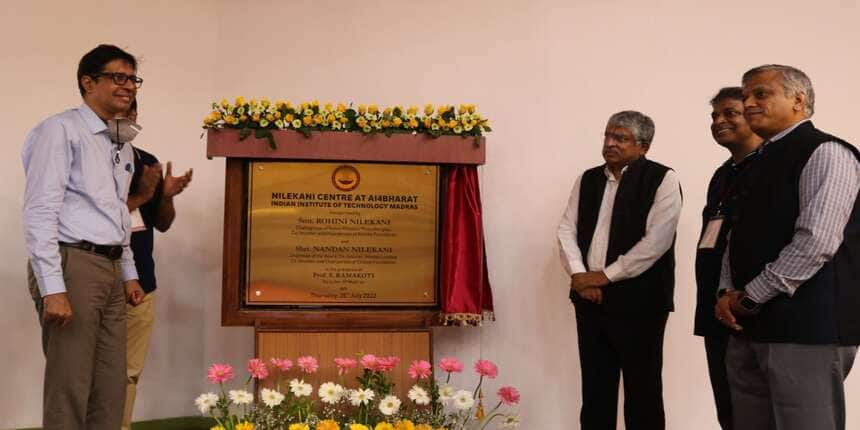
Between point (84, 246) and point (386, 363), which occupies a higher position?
point (84, 246)

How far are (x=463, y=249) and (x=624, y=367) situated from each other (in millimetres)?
867

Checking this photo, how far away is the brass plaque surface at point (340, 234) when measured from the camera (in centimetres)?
357

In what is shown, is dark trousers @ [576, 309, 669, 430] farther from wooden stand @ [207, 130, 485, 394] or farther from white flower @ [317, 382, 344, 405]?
white flower @ [317, 382, 344, 405]

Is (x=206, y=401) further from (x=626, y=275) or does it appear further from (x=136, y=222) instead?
(x=626, y=275)

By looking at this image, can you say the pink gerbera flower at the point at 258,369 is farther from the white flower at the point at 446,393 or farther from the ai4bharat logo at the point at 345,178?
the ai4bharat logo at the point at 345,178

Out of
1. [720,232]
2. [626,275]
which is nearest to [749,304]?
[720,232]

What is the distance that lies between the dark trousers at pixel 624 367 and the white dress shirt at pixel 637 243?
0.20m

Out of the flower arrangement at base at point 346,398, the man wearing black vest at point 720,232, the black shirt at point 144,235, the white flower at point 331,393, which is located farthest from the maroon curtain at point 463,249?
the black shirt at point 144,235

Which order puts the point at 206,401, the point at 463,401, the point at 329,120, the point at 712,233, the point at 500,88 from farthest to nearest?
the point at 500,88 → the point at 329,120 → the point at 463,401 → the point at 206,401 → the point at 712,233

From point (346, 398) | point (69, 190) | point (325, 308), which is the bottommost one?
point (346, 398)

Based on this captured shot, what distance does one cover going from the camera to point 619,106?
173 inches

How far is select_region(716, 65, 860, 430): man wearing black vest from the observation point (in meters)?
2.16

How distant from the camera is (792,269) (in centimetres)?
217

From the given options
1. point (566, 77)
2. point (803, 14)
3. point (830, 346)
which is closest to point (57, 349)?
point (830, 346)
